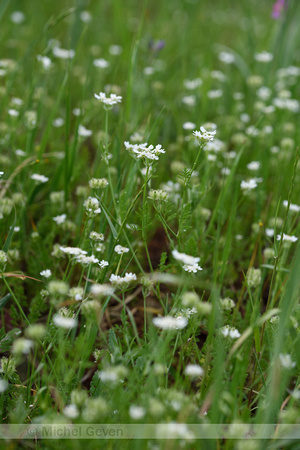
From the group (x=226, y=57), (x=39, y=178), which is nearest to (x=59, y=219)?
(x=39, y=178)

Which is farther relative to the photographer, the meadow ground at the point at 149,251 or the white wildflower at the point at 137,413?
the meadow ground at the point at 149,251

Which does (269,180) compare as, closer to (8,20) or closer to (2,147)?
(2,147)

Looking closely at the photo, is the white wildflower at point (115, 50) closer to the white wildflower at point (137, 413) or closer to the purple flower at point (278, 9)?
the purple flower at point (278, 9)

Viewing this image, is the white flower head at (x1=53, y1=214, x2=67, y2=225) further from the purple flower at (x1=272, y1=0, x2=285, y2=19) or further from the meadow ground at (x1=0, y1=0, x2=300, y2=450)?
the purple flower at (x1=272, y1=0, x2=285, y2=19)

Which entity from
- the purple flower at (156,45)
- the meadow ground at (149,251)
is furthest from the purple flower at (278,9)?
the purple flower at (156,45)

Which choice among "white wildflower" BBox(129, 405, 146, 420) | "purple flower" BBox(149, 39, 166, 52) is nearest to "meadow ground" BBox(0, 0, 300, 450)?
"white wildflower" BBox(129, 405, 146, 420)

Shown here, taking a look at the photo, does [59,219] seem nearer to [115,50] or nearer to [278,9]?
[115,50]

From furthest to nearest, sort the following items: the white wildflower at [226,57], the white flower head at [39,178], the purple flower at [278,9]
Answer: the white wildflower at [226,57] → the purple flower at [278,9] → the white flower head at [39,178]

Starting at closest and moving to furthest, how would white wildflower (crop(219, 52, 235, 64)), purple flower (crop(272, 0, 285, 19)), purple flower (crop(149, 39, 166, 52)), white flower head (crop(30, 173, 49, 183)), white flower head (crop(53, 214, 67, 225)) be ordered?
white flower head (crop(53, 214, 67, 225)), white flower head (crop(30, 173, 49, 183)), purple flower (crop(149, 39, 166, 52)), purple flower (crop(272, 0, 285, 19)), white wildflower (crop(219, 52, 235, 64))
